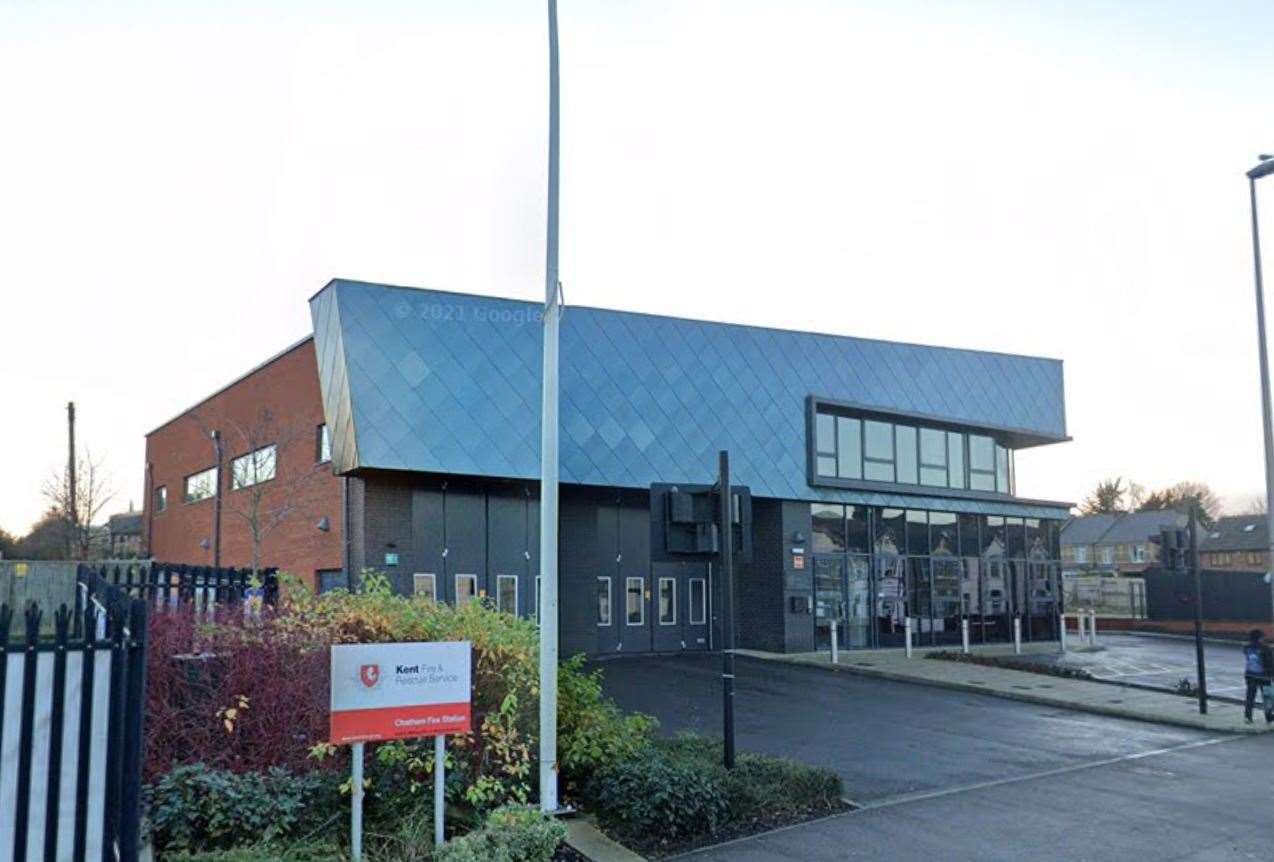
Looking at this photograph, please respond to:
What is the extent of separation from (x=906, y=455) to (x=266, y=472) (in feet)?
62.4

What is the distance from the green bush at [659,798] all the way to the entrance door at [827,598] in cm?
2157

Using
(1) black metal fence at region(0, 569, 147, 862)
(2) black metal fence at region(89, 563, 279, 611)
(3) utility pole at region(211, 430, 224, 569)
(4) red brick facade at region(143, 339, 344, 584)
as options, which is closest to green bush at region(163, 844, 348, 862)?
(1) black metal fence at region(0, 569, 147, 862)

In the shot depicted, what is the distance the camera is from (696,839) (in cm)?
932

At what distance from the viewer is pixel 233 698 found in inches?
345

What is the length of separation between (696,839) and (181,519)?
36110mm

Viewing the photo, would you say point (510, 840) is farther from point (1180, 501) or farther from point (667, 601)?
point (1180, 501)

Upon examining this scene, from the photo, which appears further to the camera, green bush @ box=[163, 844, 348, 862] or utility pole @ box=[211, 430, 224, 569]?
utility pole @ box=[211, 430, 224, 569]

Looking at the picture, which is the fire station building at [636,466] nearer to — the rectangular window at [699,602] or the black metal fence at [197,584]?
the rectangular window at [699,602]

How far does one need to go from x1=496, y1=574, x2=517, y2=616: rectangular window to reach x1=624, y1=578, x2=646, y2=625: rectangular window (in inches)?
155

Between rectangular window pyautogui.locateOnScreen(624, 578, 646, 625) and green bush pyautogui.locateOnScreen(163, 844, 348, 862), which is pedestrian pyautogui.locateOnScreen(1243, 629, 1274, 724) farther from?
green bush pyautogui.locateOnScreen(163, 844, 348, 862)

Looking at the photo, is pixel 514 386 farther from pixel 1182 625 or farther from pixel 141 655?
pixel 1182 625

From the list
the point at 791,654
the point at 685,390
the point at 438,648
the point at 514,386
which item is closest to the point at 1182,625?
the point at 791,654

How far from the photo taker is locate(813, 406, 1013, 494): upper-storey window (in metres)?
31.9

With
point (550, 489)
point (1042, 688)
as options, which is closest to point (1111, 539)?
point (1042, 688)
